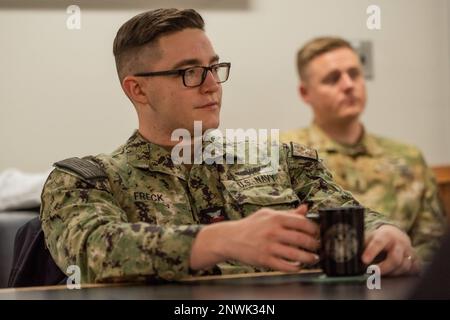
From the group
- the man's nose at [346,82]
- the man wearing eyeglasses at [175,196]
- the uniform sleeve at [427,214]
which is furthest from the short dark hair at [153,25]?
the man's nose at [346,82]

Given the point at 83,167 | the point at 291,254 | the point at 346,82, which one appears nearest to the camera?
the point at 291,254

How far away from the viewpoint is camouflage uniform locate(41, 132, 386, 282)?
46.1 inches

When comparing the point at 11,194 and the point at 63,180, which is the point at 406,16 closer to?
the point at 11,194

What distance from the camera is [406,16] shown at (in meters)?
2.71

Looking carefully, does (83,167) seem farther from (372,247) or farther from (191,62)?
(372,247)

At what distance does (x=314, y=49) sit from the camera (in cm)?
262

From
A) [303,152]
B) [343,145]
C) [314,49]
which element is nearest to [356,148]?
[343,145]

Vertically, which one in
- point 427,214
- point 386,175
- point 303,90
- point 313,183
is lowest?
point 427,214

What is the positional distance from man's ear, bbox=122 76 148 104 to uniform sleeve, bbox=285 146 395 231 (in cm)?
28

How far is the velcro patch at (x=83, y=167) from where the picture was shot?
1316 mm

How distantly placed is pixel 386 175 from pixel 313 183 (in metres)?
1.00

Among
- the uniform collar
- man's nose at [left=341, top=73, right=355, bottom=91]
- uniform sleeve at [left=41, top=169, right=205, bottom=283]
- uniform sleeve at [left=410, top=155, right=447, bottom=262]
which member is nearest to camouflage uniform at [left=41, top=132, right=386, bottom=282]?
uniform sleeve at [left=41, top=169, right=205, bottom=283]

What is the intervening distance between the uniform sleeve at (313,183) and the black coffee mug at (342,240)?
13.2 inches
